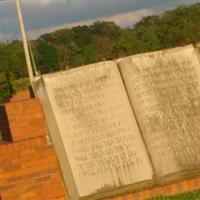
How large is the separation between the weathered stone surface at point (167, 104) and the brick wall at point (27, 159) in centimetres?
123

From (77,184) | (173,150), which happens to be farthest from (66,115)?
(173,150)

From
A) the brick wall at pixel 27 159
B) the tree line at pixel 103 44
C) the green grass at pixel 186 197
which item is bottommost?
the green grass at pixel 186 197

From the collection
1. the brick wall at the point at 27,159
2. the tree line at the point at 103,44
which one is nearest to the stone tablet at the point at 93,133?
the brick wall at the point at 27,159

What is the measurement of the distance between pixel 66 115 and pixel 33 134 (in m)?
0.60

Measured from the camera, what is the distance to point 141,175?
7887mm

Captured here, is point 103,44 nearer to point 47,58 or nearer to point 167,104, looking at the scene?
point 47,58

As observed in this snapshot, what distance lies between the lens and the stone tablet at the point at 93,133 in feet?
25.5

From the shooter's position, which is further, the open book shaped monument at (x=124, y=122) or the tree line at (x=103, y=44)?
the tree line at (x=103, y=44)

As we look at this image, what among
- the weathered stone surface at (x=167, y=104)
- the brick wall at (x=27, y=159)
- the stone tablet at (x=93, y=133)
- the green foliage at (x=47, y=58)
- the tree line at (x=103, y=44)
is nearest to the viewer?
the brick wall at (x=27, y=159)

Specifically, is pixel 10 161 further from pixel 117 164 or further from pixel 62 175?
pixel 117 164

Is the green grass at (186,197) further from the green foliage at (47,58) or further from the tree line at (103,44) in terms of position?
the green foliage at (47,58)

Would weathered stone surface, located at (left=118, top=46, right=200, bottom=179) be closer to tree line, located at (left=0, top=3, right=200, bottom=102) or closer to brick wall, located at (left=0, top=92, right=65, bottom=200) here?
brick wall, located at (left=0, top=92, right=65, bottom=200)

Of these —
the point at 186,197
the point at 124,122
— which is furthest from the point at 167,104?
the point at 186,197

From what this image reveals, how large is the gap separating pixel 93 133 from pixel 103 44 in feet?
220
